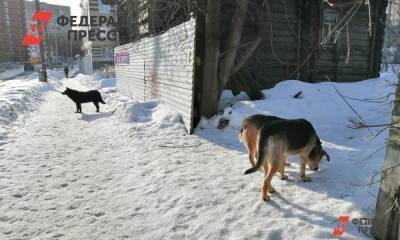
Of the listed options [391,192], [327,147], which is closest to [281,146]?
[391,192]

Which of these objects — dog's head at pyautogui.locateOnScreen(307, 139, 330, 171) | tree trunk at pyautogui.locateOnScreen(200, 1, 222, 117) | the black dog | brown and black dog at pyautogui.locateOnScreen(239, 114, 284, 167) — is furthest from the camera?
the black dog

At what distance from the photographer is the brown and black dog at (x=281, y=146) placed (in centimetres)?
399

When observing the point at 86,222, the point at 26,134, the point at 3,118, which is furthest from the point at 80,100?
the point at 86,222

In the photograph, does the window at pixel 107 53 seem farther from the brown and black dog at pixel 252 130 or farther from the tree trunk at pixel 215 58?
the brown and black dog at pixel 252 130

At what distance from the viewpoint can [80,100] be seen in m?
11.6

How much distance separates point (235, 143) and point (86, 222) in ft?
13.0

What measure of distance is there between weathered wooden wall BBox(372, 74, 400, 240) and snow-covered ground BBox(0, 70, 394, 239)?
35 centimetres

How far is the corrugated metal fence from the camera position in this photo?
312 inches

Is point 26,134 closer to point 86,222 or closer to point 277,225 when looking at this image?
point 86,222

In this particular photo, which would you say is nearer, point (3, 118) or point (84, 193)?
point (84, 193)

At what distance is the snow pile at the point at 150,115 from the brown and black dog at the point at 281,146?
389 centimetres

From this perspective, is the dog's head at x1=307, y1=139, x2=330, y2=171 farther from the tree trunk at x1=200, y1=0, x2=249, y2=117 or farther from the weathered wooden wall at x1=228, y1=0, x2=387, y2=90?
the weathered wooden wall at x1=228, y1=0, x2=387, y2=90

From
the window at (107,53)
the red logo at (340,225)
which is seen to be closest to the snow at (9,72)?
the window at (107,53)

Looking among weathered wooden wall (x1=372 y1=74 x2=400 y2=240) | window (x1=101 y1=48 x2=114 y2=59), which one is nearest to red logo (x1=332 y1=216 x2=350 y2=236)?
weathered wooden wall (x1=372 y1=74 x2=400 y2=240)
